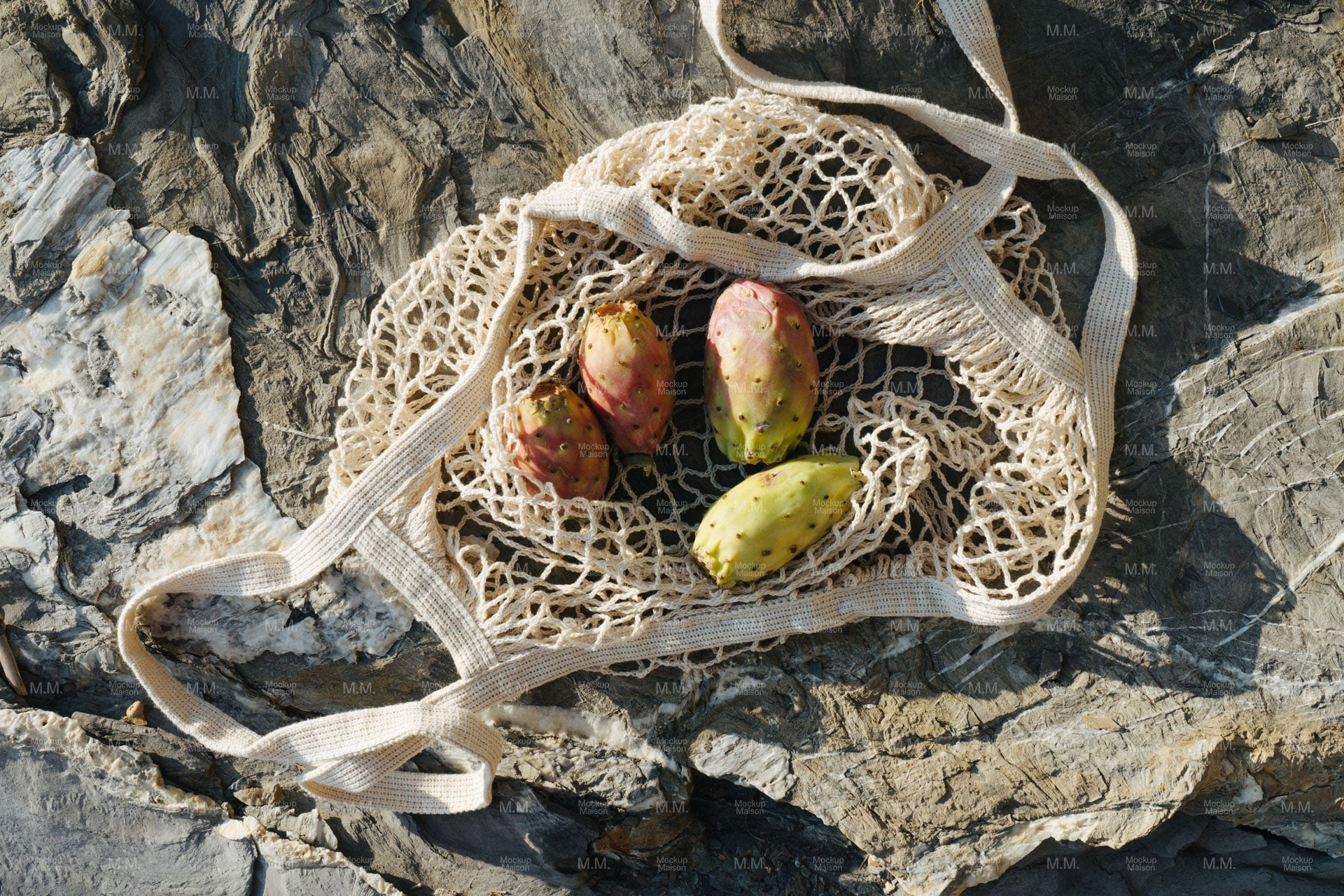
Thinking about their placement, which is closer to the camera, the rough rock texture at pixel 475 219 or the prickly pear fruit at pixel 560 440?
the prickly pear fruit at pixel 560 440

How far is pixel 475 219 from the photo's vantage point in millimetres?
2076

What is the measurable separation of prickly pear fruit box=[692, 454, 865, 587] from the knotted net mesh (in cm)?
5

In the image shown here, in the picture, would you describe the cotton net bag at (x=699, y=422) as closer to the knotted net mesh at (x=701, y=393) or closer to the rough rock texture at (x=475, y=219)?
the knotted net mesh at (x=701, y=393)

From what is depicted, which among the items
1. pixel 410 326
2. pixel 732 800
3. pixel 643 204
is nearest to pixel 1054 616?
pixel 732 800

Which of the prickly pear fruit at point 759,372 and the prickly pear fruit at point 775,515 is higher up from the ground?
the prickly pear fruit at point 759,372

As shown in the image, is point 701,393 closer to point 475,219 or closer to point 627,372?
point 627,372

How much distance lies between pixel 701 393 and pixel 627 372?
28 cm

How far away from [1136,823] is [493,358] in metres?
1.54

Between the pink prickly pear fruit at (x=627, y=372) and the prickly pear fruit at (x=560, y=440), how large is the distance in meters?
0.04

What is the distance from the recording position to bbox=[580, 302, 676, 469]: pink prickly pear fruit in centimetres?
177

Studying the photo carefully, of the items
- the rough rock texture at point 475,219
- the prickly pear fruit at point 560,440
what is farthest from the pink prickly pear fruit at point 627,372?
the rough rock texture at point 475,219

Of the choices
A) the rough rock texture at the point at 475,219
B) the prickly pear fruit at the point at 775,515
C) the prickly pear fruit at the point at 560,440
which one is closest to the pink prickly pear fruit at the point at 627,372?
the prickly pear fruit at the point at 560,440

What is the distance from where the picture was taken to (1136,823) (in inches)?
74.9

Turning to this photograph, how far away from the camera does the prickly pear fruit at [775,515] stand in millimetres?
1778
